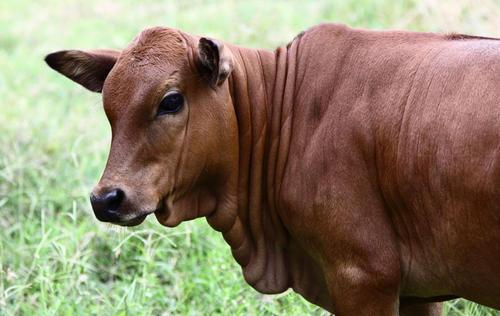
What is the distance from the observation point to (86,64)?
5.07 m

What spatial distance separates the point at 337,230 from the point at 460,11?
4.80 m

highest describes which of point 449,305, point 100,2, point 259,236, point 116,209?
point 116,209

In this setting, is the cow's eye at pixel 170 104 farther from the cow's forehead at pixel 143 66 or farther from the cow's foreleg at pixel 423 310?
the cow's foreleg at pixel 423 310

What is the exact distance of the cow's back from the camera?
4078 millimetres

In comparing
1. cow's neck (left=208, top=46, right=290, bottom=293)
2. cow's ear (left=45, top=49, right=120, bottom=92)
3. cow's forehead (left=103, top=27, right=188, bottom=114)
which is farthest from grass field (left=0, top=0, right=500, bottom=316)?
cow's forehead (left=103, top=27, right=188, bottom=114)

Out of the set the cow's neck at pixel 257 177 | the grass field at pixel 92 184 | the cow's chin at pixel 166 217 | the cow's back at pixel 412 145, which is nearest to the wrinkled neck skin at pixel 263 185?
A: the cow's neck at pixel 257 177

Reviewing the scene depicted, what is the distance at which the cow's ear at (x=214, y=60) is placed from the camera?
4496 mm

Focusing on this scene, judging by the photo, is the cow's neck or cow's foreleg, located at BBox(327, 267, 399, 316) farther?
the cow's neck

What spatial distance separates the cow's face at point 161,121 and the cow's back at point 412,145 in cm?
39

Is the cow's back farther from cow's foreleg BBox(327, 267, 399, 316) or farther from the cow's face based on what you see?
the cow's face

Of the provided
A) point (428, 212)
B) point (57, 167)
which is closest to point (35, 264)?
point (57, 167)

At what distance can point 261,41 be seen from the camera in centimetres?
1017

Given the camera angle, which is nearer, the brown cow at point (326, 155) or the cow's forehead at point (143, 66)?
Result: the brown cow at point (326, 155)

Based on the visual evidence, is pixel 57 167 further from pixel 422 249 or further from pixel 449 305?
pixel 422 249
